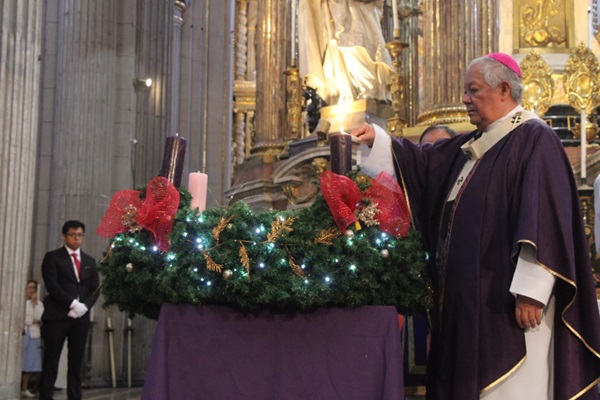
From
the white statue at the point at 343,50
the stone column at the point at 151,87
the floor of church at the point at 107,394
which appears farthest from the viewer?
the stone column at the point at 151,87

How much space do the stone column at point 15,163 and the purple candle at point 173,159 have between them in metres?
4.58

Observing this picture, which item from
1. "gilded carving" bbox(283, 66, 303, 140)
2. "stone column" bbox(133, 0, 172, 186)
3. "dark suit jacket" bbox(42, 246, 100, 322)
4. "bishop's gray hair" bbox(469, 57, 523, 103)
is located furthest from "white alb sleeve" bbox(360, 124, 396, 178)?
"stone column" bbox(133, 0, 172, 186)

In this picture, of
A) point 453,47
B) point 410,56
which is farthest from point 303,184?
point 453,47

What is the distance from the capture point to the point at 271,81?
13406 millimetres

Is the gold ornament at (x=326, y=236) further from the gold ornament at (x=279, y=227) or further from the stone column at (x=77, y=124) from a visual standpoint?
the stone column at (x=77, y=124)

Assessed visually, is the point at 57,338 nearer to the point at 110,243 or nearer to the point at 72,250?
the point at 72,250

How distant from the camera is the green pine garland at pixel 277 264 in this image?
3453 millimetres

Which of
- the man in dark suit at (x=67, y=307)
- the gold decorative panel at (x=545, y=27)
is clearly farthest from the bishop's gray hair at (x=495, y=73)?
the gold decorative panel at (x=545, y=27)

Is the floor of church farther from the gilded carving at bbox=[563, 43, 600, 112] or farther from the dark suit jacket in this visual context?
the gilded carving at bbox=[563, 43, 600, 112]

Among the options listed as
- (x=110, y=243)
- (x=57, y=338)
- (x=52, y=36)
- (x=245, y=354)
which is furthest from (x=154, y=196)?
(x=52, y=36)

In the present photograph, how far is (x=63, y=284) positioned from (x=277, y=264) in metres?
5.64

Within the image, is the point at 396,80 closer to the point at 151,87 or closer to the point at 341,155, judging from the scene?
the point at 151,87

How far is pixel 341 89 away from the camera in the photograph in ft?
40.0

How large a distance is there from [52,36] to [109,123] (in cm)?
157
